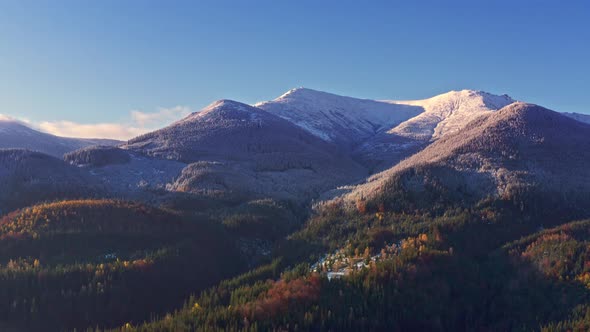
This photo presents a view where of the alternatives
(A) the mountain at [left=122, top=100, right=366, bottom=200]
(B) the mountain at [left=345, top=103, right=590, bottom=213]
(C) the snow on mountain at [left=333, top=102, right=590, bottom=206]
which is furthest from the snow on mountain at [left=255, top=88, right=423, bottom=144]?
(B) the mountain at [left=345, top=103, right=590, bottom=213]

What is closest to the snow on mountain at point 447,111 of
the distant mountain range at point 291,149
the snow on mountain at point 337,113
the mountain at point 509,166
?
the distant mountain range at point 291,149

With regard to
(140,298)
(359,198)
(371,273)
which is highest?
(359,198)

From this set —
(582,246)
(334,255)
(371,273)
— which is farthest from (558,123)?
(371,273)

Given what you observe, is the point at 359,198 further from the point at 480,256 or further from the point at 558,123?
the point at 558,123

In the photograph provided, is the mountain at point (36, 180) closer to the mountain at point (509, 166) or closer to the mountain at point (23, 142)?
the mountain at point (509, 166)

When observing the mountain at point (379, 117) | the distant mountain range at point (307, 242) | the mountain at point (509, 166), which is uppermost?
the mountain at point (379, 117)

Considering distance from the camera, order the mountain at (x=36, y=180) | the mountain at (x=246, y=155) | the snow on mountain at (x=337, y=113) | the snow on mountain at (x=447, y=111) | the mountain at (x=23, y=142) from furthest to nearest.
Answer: the snow on mountain at (x=337, y=113), the snow on mountain at (x=447, y=111), the mountain at (x=23, y=142), the mountain at (x=246, y=155), the mountain at (x=36, y=180)

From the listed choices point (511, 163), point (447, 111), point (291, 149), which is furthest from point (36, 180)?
point (447, 111)
